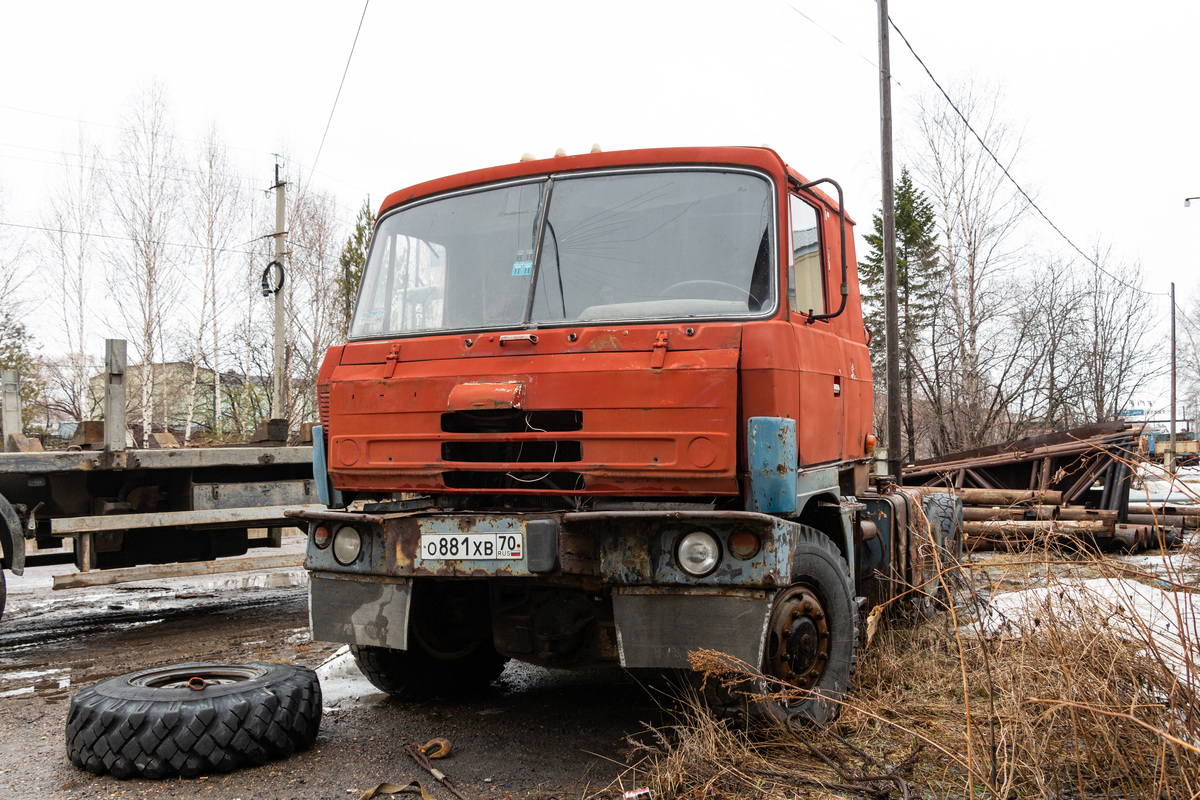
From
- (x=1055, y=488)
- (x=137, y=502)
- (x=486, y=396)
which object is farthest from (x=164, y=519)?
(x=1055, y=488)

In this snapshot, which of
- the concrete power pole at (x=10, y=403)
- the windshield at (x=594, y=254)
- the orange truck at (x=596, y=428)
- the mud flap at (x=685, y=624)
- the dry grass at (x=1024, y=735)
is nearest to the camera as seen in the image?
the dry grass at (x=1024, y=735)

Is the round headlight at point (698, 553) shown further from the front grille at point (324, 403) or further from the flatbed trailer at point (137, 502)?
the flatbed trailer at point (137, 502)

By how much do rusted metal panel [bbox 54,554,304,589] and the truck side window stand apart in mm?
4193

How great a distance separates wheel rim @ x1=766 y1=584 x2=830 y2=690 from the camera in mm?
3713

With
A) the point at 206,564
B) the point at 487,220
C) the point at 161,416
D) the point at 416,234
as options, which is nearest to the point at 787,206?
the point at 487,220

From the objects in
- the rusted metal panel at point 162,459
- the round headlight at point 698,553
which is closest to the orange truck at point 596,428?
the round headlight at point 698,553

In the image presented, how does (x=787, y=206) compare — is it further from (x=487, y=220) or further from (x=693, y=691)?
(x=693, y=691)

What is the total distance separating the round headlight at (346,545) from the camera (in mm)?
4070

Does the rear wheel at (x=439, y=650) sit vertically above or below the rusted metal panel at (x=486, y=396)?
below

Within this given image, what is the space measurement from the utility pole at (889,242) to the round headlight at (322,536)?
10.3 metres

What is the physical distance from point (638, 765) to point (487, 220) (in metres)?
2.60

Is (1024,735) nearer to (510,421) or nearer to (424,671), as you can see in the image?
(510,421)

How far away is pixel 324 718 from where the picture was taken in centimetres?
461

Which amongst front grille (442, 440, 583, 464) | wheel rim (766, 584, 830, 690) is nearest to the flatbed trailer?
front grille (442, 440, 583, 464)
